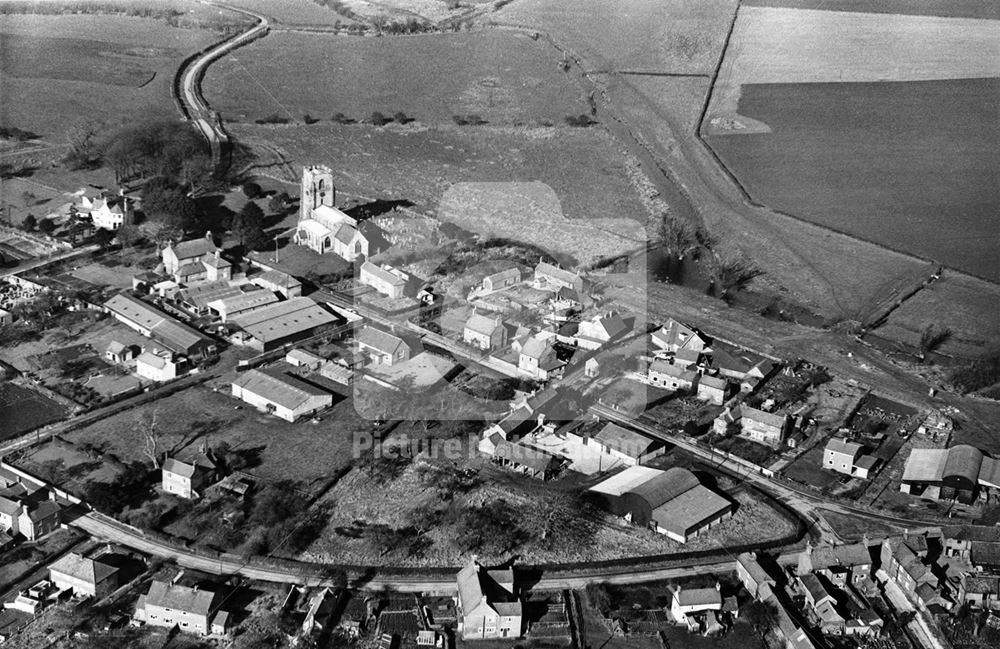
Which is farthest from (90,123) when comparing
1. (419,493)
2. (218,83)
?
(419,493)

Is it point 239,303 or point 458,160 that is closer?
point 239,303

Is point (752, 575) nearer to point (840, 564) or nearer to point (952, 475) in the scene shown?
point (840, 564)

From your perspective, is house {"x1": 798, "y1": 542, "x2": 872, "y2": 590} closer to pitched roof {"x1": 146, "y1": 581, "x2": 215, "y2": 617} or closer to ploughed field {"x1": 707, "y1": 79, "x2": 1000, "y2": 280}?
pitched roof {"x1": 146, "y1": 581, "x2": 215, "y2": 617}

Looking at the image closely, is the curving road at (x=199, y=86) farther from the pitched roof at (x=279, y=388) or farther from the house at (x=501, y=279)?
the pitched roof at (x=279, y=388)

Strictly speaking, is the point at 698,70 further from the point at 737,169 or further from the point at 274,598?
the point at 274,598

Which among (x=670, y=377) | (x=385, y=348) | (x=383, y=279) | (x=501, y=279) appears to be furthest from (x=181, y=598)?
(x=501, y=279)

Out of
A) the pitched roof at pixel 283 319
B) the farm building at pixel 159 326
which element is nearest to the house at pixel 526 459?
the pitched roof at pixel 283 319
